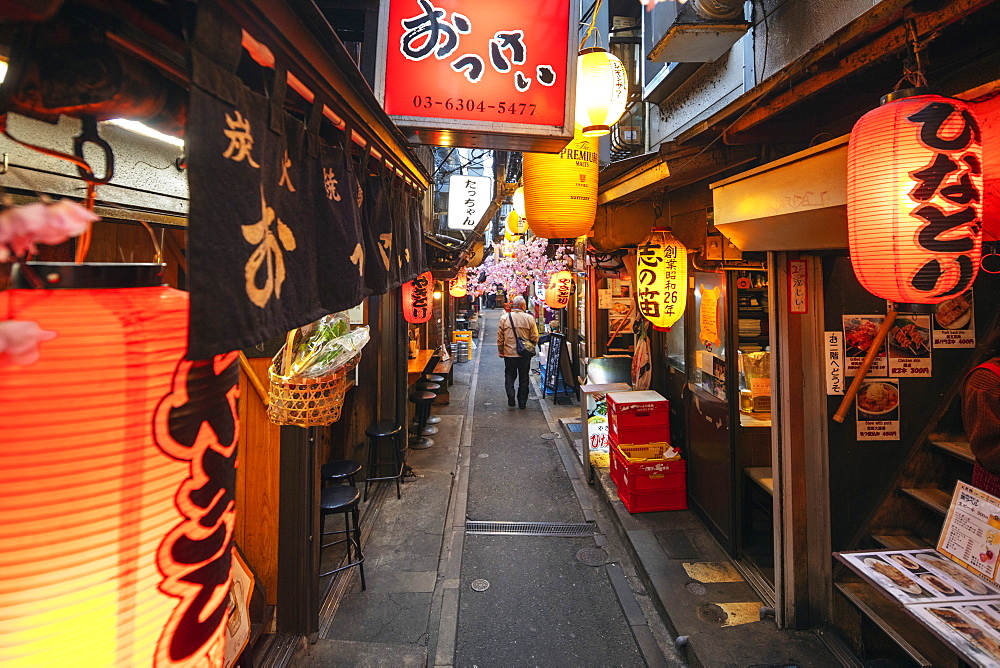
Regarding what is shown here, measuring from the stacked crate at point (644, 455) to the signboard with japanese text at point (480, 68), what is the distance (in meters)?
5.78

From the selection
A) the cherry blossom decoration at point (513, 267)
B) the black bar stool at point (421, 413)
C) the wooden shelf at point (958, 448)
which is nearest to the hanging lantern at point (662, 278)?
the wooden shelf at point (958, 448)

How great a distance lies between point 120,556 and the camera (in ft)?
3.88

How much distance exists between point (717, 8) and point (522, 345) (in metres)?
10.8

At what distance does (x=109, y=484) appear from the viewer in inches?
46.4

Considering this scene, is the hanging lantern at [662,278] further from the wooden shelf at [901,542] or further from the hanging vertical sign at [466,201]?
the hanging vertical sign at [466,201]

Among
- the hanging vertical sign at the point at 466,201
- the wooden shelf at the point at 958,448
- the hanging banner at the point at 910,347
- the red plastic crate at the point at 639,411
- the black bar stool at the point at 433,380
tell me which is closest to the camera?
the wooden shelf at the point at 958,448

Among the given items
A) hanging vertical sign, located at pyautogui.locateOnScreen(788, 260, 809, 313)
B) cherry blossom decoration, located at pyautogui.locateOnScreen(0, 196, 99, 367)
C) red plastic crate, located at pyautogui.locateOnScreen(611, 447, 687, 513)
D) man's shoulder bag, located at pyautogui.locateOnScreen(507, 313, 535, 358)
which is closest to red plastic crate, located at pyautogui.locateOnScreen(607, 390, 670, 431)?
red plastic crate, located at pyautogui.locateOnScreen(611, 447, 687, 513)

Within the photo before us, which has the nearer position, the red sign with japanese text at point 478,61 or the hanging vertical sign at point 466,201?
the red sign with japanese text at point 478,61

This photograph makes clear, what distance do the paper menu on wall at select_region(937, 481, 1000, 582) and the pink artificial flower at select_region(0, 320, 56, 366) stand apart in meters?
5.64

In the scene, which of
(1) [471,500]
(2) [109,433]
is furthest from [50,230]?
(1) [471,500]

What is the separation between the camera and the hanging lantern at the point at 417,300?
34.7ft

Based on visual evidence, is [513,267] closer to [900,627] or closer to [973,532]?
[900,627]

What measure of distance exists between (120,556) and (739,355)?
738 centimetres

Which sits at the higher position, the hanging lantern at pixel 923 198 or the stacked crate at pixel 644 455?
the hanging lantern at pixel 923 198
